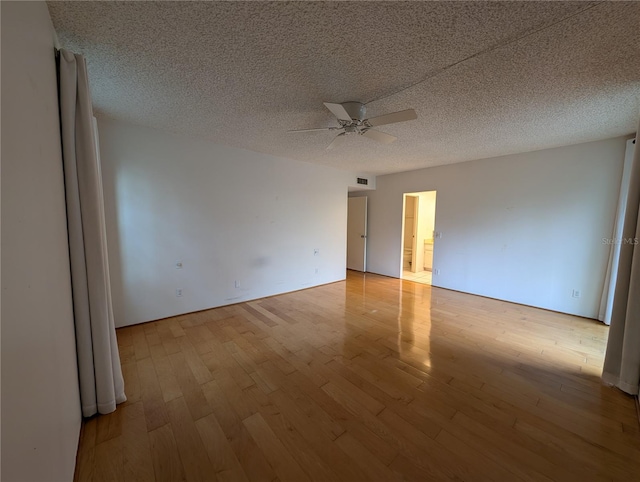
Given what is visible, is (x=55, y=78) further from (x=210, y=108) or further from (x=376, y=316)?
(x=376, y=316)

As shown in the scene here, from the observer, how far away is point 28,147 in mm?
924

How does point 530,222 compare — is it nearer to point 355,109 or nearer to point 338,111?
point 355,109

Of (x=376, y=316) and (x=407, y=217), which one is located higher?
(x=407, y=217)

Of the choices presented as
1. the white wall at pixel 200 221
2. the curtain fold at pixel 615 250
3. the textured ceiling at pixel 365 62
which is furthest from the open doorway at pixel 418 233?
the textured ceiling at pixel 365 62

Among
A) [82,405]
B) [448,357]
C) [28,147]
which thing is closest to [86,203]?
[28,147]

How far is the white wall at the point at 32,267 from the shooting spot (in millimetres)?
712

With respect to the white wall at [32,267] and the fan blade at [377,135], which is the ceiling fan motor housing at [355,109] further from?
the white wall at [32,267]

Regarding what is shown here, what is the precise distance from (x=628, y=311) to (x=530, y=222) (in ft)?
7.60

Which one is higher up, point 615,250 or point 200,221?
point 200,221

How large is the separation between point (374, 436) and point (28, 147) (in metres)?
2.24

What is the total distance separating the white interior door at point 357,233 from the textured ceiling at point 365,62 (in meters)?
3.32

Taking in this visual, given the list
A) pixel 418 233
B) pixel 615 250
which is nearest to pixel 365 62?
pixel 615 250

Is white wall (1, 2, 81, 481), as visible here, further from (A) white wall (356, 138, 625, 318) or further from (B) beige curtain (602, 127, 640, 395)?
(A) white wall (356, 138, 625, 318)

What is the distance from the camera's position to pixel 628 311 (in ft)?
5.94
